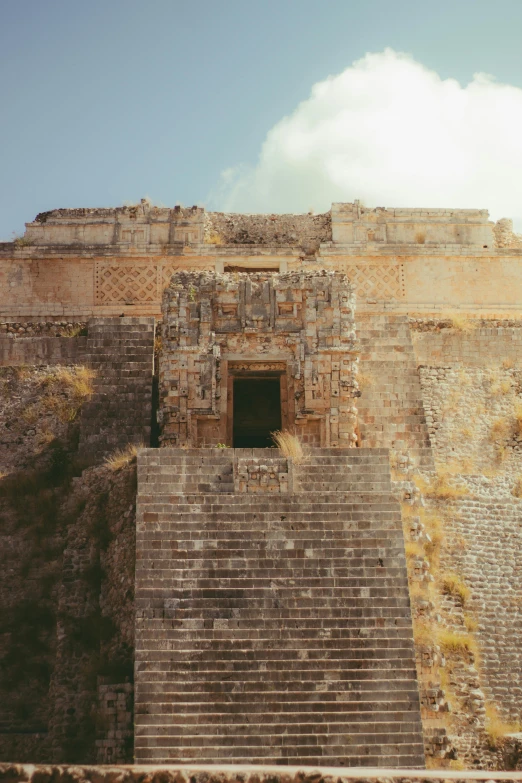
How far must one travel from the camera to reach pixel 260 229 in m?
20.1

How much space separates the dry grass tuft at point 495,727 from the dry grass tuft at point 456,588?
1452 millimetres

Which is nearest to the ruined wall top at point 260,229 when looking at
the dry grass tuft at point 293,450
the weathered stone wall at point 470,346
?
the weathered stone wall at point 470,346

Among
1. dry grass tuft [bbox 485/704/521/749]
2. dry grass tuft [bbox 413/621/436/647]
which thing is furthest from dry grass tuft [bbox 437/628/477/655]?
dry grass tuft [bbox 485/704/521/749]

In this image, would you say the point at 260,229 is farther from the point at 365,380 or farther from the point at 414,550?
the point at 414,550

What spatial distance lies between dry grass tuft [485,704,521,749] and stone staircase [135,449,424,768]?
1773 millimetres

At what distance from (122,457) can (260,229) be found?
766 cm

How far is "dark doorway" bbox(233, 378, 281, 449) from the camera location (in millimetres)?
16250

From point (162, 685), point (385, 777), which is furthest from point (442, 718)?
point (385, 777)

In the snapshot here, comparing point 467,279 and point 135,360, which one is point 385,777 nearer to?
point 135,360

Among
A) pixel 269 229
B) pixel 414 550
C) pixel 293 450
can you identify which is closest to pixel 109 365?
pixel 293 450

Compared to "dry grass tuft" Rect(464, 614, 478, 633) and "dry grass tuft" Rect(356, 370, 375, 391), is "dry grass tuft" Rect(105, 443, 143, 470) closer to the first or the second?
"dry grass tuft" Rect(356, 370, 375, 391)

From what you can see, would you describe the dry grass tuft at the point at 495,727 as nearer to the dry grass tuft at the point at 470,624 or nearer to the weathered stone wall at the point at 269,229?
the dry grass tuft at the point at 470,624

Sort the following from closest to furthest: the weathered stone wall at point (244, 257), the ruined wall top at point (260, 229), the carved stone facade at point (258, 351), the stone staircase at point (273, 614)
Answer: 1. the stone staircase at point (273, 614)
2. the carved stone facade at point (258, 351)
3. the weathered stone wall at point (244, 257)
4. the ruined wall top at point (260, 229)

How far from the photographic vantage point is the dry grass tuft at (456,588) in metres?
13.5
